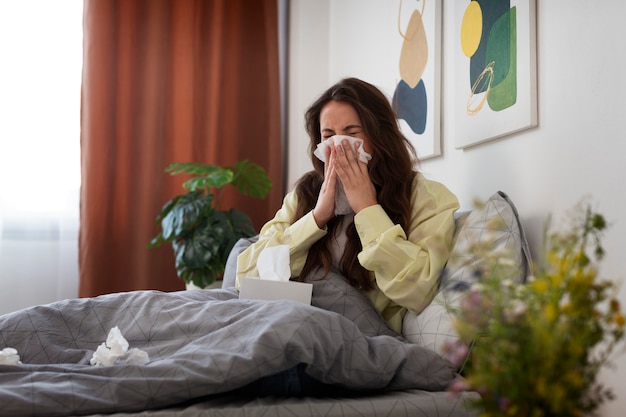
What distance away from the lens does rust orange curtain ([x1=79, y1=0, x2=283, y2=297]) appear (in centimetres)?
329

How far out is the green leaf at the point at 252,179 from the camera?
Answer: 3.15m

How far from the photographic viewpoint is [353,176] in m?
1.80

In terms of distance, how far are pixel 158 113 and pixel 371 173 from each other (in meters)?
1.86

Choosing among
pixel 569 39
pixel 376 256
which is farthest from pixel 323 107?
pixel 569 39

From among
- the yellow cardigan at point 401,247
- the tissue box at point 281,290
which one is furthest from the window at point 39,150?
the tissue box at point 281,290

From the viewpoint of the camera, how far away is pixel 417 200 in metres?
1.78

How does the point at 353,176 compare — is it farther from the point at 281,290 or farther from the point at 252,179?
the point at 252,179

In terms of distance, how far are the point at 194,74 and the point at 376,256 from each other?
7.10ft

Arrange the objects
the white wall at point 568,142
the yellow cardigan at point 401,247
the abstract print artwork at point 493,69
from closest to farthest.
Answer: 1. the white wall at point 568,142
2. the yellow cardigan at point 401,247
3. the abstract print artwork at point 493,69

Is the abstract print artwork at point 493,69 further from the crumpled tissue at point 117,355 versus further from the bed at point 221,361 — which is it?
the crumpled tissue at point 117,355

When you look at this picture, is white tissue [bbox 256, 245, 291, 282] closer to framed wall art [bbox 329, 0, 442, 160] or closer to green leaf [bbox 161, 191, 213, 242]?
framed wall art [bbox 329, 0, 442, 160]

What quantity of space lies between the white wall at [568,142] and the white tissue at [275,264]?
0.63 m

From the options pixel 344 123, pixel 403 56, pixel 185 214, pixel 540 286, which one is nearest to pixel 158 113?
pixel 185 214

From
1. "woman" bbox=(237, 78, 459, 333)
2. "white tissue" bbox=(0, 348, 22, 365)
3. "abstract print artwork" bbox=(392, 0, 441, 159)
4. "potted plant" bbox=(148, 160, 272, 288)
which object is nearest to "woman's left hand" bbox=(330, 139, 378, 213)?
"woman" bbox=(237, 78, 459, 333)
